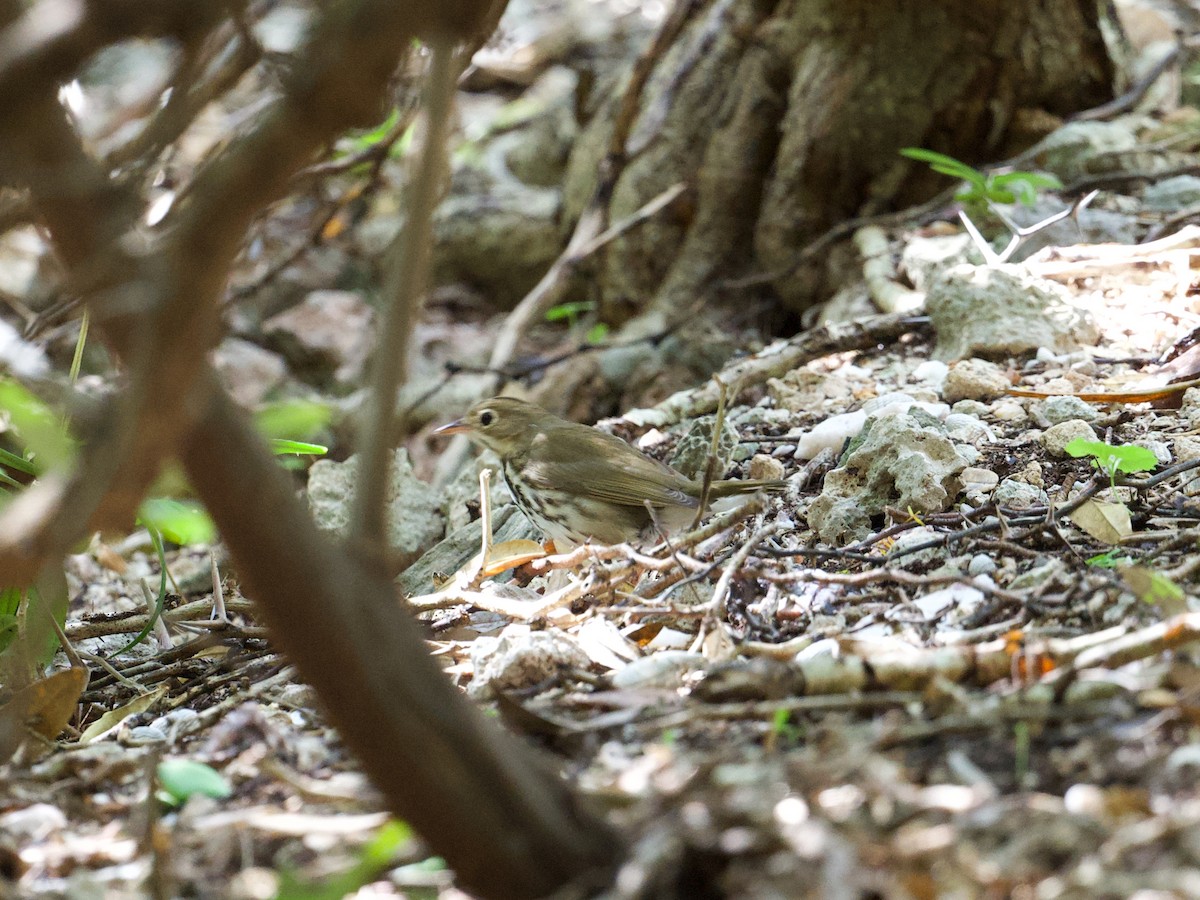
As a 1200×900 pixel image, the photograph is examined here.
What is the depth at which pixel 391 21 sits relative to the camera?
1211 mm

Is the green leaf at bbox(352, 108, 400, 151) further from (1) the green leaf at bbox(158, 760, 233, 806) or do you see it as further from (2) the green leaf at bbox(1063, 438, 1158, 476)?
(1) the green leaf at bbox(158, 760, 233, 806)

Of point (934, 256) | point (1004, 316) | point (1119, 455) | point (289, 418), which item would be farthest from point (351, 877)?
point (934, 256)

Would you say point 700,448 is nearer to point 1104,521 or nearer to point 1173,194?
point 1104,521

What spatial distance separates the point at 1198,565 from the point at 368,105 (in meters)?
1.59

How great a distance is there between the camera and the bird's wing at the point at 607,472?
3713 millimetres

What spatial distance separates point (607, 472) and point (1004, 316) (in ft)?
4.46

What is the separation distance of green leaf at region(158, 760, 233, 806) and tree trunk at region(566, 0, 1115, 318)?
13.9 feet

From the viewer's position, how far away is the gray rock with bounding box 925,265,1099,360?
12.7 feet

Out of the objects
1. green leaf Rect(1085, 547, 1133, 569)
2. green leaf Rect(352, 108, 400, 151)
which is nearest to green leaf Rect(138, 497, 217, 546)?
green leaf Rect(1085, 547, 1133, 569)

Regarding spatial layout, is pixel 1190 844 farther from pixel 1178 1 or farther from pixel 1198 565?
pixel 1178 1

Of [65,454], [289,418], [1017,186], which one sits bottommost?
[1017,186]

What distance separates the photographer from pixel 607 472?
3816mm

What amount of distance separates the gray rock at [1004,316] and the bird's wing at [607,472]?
1.05m

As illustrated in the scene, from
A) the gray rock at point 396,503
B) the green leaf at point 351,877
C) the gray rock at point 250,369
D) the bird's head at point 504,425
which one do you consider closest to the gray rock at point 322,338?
the gray rock at point 250,369
